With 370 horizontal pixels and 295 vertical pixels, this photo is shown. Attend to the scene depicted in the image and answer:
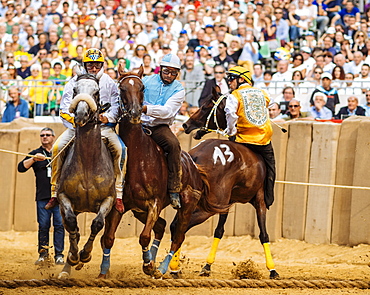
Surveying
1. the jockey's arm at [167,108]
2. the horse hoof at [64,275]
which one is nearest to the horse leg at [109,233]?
the horse hoof at [64,275]

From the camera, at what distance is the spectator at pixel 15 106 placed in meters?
15.0

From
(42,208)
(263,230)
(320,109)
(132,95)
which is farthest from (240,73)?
(42,208)

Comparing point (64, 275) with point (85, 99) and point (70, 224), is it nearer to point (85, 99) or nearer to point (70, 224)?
point (70, 224)

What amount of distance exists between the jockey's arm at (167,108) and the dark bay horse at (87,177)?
783 mm

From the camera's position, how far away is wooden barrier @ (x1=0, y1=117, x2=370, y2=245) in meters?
12.1

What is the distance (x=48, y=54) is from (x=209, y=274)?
34.7 ft

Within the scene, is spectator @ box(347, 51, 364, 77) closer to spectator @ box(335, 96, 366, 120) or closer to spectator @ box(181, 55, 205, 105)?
spectator @ box(335, 96, 366, 120)

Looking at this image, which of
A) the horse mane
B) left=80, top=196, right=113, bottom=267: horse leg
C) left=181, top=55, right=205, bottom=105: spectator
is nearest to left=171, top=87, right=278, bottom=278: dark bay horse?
left=80, top=196, right=113, bottom=267: horse leg

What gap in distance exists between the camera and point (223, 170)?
1016cm

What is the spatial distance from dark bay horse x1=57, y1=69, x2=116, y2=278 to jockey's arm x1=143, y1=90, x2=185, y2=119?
783 mm

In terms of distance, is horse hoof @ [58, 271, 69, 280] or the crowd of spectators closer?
horse hoof @ [58, 271, 69, 280]

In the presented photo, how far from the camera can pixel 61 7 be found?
71.8 ft

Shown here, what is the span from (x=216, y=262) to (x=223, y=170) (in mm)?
2070

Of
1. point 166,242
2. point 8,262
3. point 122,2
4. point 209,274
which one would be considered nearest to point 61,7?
point 122,2
